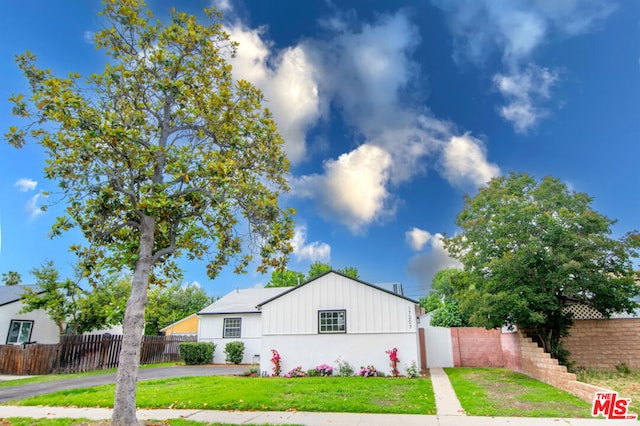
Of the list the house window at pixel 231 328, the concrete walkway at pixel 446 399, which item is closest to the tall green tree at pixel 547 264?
the concrete walkway at pixel 446 399

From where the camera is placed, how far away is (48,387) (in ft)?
40.0

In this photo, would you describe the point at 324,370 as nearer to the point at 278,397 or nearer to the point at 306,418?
the point at 278,397

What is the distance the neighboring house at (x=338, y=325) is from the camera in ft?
45.7

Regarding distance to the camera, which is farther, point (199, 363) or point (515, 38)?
point (199, 363)

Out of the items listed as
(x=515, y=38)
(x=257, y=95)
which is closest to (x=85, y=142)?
(x=257, y=95)

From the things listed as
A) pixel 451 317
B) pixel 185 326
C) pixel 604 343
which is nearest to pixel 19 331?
pixel 185 326

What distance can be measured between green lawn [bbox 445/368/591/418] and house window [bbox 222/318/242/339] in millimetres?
14159

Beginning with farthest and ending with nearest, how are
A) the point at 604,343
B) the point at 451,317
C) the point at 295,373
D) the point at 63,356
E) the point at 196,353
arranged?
the point at 196,353
the point at 451,317
the point at 63,356
the point at 295,373
the point at 604,343

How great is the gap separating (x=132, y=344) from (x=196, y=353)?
16.6 metres

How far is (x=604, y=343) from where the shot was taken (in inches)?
510

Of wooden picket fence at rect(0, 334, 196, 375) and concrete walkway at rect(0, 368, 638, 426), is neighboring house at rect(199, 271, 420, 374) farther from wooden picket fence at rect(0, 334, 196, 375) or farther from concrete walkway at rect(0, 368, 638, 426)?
wooden picket fence at rect(0, 334, 196, 375)

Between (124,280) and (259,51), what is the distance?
1802 centimetres

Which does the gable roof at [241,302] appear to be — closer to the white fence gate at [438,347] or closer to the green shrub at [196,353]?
the green shrub at [196,353]

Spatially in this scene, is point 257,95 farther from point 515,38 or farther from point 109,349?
point 109,349
